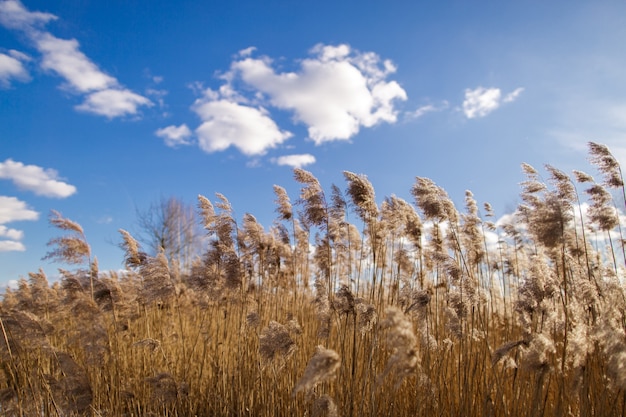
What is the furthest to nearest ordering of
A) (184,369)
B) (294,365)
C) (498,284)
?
1. (498,284)
2. (184,369)
3. (294,365)

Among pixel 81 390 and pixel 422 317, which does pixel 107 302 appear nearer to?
pixel 81 390

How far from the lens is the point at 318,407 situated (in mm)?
2334

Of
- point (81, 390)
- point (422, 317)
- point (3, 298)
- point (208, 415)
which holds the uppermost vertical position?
point (3, 298)

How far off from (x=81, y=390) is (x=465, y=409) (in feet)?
10.7

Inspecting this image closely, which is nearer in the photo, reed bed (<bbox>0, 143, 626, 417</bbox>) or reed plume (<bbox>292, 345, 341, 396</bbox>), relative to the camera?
reed plume (<bbox>292, 345, 341, 396</bbox>)

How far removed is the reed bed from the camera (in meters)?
2.71

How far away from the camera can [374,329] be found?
133 inches

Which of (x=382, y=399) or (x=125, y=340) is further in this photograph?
(x=125, y=340)

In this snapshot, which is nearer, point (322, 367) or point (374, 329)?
point (322, 367)

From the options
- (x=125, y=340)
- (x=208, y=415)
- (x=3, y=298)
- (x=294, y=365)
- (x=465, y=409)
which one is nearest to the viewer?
(x=465, y=409)

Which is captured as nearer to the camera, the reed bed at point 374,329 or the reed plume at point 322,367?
the reed plume at point 322,367

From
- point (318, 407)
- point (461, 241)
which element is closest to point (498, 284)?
point (461, 241)

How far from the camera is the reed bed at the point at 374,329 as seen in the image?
271 cm

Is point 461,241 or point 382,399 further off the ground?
point 461,241
